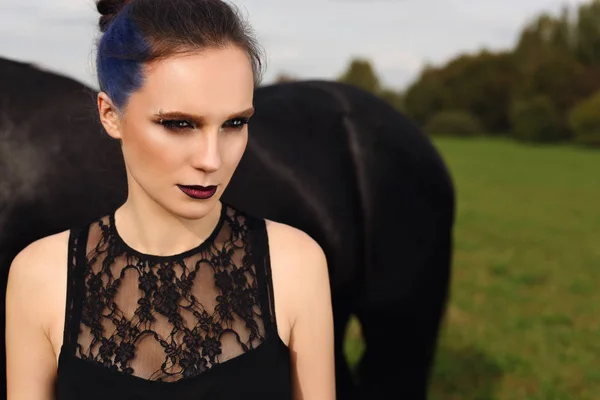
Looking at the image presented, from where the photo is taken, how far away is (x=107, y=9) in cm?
155

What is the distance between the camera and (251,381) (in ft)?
5.22

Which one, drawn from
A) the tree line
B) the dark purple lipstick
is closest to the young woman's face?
the dark purple lipstick

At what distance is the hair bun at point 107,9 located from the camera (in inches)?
60.1

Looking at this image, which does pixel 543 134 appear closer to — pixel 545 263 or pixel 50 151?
pixel 545 263

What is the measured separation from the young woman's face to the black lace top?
186 mm

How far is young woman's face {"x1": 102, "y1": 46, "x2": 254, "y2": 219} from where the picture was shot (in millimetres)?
1385

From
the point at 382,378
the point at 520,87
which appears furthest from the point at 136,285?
the point at 520,87

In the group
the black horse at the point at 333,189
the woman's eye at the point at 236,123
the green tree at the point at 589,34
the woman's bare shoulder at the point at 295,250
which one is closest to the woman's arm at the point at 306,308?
the woman's bare shoulder at the point at 295,250

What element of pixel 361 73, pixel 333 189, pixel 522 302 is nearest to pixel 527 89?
pixel 361 73

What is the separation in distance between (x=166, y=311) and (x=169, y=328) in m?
0.04

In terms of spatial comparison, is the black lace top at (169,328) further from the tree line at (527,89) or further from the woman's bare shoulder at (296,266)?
the tree line at (527,89)

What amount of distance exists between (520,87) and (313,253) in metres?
40.2

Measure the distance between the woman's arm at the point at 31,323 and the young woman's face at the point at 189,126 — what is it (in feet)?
1.05

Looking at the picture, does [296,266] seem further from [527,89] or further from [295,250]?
[527,89]
